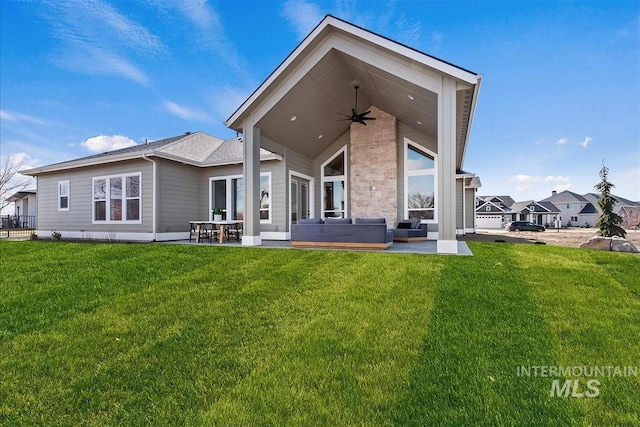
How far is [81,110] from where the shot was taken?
620 inches

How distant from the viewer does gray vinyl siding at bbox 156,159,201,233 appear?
1077 centimetres

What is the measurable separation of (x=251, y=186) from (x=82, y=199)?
27.4ft

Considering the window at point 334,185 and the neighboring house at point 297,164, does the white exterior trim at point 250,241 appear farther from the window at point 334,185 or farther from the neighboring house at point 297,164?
the window at point 334,185

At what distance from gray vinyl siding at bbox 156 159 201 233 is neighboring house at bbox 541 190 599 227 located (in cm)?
5169

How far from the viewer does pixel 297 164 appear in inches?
475

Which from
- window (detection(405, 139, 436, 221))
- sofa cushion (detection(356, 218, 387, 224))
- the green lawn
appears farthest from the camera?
window (detection(405, 139, 436, 221))

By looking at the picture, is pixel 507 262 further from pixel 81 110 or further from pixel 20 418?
pixel 81 110

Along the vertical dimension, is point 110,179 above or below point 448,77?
below

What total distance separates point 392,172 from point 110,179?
10977mm

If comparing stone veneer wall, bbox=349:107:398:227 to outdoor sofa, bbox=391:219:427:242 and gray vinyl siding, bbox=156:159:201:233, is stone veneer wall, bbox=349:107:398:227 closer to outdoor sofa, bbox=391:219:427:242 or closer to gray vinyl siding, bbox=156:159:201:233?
outdoor sofa, bbox=391:219:427:242

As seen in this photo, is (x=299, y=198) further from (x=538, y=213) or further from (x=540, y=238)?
(x=538, y=213)

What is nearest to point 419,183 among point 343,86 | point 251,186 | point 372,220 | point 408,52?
point 372,220

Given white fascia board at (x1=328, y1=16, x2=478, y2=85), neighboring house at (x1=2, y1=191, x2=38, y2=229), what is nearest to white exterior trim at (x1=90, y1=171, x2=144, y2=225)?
white fascia board at (x1=328, y1=16, x2=478, y2=85)

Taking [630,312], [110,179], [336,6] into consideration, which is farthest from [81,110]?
[630,312]
